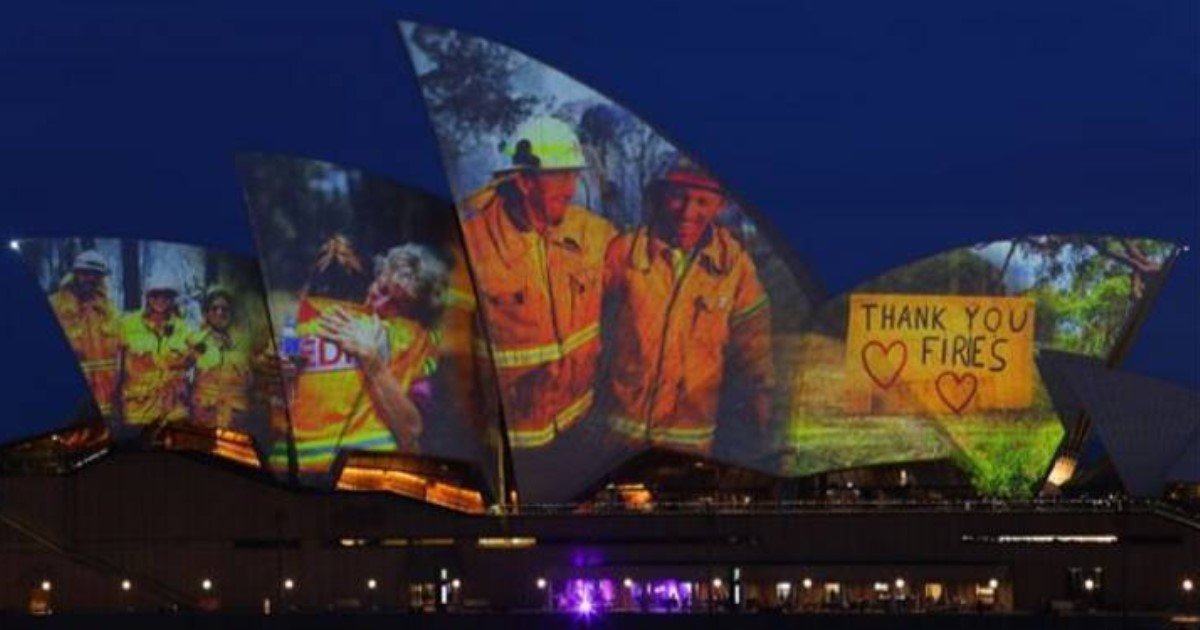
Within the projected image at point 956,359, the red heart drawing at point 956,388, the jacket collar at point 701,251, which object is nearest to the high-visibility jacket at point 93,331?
the jacket collar at point 701,251

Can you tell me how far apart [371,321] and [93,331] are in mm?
10293

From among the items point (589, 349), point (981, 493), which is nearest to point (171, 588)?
point (589, 349)

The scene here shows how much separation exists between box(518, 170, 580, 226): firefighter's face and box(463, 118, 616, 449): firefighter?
0.03 m

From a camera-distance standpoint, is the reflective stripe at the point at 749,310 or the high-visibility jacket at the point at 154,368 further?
the high-visibility jacket at the point at 154,368

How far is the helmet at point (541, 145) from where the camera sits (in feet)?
238

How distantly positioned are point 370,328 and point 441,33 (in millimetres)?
9322

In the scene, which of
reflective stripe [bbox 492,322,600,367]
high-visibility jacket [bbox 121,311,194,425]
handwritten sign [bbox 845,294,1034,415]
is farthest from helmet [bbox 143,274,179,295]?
handwritten sign [bbox 845,294,1034,415]

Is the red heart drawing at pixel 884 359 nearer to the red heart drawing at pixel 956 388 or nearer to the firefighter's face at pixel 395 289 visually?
the red heart drawing at pixel 956 388

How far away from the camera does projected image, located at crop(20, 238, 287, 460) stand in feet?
262

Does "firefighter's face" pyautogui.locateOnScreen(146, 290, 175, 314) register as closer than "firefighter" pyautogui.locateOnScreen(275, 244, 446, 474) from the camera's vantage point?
No

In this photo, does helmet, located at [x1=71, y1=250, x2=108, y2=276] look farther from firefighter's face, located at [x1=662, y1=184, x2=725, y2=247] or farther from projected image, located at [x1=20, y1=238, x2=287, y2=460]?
firefighter's face, located at [x1=662, y1=184, x2=725, y2=247]

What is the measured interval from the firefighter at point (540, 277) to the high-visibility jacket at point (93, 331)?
1369 cm

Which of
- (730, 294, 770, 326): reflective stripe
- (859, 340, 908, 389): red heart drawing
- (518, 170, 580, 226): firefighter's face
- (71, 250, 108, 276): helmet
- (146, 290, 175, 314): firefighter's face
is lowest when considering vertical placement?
(859, 340, 908, 389): red heart drawing

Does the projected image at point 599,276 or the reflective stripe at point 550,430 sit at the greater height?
the projected image at point 599,276
